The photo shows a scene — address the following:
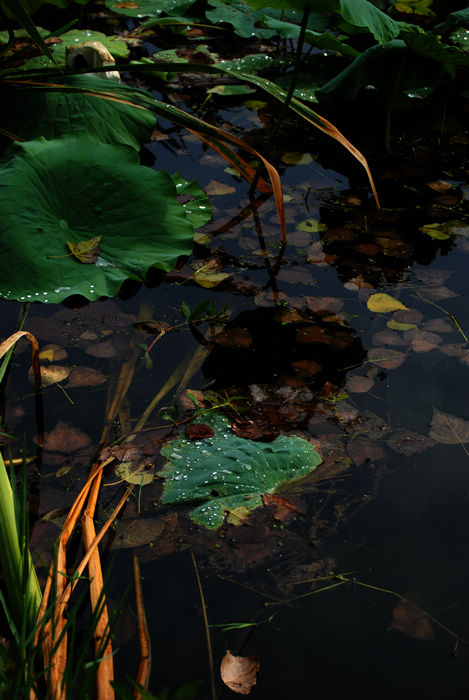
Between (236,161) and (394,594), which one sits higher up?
(236,161)

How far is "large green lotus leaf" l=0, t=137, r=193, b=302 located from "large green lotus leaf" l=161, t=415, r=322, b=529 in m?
0.50

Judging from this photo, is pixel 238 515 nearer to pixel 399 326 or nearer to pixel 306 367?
pixel 306 367

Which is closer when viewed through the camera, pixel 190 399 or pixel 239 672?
pixel 239 672

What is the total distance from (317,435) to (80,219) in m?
0.91

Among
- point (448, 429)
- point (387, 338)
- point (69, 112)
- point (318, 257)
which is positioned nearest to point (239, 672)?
point (448, 429)

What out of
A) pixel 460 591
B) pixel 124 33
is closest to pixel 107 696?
pixel 460 591

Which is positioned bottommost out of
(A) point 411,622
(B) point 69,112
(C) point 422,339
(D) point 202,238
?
(A) point 411,622

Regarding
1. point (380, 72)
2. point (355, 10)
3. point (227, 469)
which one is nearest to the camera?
point (227, 469)

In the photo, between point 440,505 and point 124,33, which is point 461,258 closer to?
point 440,505

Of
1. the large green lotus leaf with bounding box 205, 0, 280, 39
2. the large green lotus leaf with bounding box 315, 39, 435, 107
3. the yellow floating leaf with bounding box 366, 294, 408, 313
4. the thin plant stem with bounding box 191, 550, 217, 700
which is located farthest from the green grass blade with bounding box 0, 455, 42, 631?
the large green lotus leaf with bounding box 205, 0, 280, 39

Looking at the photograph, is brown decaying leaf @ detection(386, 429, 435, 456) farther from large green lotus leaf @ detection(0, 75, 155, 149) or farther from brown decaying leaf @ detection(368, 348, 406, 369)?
large green lotus leaf @ detection(0, 75, 155, 149)

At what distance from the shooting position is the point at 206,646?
1104 millimetres

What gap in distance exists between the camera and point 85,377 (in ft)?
5.32

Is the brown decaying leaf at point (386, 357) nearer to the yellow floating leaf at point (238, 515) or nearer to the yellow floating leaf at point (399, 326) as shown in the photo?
the yellow floating leaf at point (399, 326)
